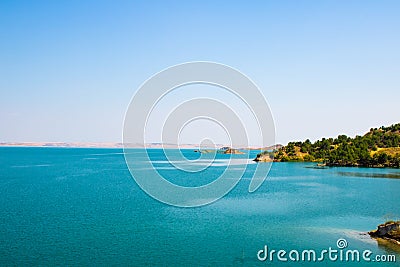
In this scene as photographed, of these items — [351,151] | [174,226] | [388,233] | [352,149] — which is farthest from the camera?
[352,149]

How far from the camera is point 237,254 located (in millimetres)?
26125

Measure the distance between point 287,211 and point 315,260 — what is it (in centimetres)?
1677

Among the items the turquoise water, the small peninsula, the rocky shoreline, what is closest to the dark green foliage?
the small peninsula

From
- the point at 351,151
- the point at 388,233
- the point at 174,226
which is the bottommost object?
the point at 174,226

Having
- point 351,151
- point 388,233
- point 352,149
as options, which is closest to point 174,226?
point 388,233

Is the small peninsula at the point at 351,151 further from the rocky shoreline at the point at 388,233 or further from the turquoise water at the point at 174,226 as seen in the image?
the rocky shoreline at the point at 388,233

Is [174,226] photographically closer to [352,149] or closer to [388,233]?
[388,233]

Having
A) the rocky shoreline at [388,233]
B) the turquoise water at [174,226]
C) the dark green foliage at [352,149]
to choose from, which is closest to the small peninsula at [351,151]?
the dark green foliage at [352,149]

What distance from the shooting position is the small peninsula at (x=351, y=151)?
4516 inches

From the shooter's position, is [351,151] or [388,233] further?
[351,151]

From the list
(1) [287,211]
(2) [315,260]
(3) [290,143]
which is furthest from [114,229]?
(3) [290,143]

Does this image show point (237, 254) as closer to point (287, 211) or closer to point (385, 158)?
point (287, 211)

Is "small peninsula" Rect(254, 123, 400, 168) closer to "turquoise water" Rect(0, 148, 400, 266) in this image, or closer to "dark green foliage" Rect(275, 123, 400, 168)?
"dark green foliage" Rect(275, 123, 400, 168)

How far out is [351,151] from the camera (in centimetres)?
12475
